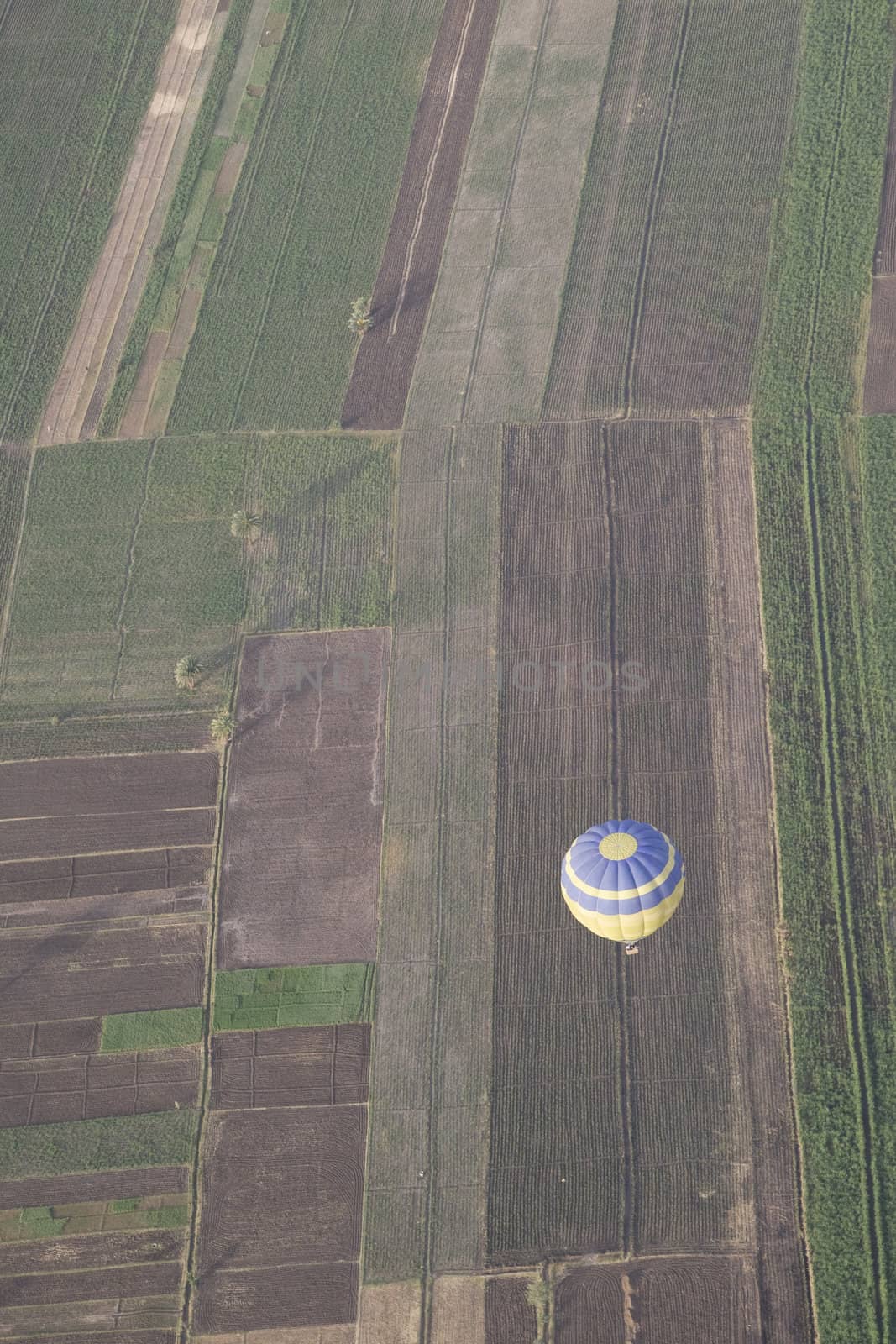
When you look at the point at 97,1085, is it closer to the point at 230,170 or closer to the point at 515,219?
the point at 515,219

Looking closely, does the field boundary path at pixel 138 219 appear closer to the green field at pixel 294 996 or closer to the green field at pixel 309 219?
the green field at pixel 309 219

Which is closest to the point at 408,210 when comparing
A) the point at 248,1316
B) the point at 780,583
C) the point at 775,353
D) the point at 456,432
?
the point at 456,432

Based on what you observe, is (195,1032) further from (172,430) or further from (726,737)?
(172,430)

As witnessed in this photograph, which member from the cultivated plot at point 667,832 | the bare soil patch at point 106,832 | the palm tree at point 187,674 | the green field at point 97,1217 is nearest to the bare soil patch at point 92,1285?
the green field at point 97,1217

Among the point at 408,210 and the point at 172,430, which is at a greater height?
the point at 408,210

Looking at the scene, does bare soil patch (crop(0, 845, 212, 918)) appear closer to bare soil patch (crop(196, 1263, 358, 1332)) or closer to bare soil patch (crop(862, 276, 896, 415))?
bare soil patch (crop(196, 1263, 358, 1332))

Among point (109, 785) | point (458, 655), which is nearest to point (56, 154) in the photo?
point (109, 785)

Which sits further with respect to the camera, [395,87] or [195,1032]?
[395,87]
